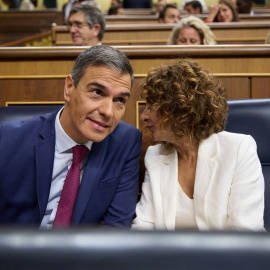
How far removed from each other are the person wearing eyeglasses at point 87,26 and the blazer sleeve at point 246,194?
1454 mm

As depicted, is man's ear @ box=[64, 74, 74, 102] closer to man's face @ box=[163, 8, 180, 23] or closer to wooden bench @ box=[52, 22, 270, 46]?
wooden bench @ box=[52, 22, 270, 46]

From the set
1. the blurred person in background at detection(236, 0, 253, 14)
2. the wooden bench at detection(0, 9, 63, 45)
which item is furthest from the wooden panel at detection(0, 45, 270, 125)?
the wooden bench at detection(0, 9, 63, 45)

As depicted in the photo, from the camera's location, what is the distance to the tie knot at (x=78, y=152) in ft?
3.17

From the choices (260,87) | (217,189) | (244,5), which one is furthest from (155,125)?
(244,5)

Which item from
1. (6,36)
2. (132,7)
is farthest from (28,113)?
(132,7)

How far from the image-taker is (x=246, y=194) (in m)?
0.93

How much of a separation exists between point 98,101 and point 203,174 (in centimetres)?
28

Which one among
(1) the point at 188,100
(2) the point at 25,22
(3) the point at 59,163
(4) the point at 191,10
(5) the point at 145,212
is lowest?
(5) the point at 145,212

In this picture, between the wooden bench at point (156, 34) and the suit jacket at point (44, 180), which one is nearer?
the suit jacket at point (44, 180)

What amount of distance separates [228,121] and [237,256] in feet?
2.94

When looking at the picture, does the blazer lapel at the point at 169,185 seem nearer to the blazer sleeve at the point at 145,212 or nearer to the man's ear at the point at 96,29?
the blazer sleeve at the point at 145,212

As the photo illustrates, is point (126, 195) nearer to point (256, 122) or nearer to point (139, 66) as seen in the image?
point (256, 122)

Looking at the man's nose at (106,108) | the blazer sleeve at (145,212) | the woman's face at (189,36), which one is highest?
the woman's face at (189,36)

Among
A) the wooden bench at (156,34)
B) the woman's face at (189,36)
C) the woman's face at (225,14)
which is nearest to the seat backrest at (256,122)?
the woman's face at (189,36)
